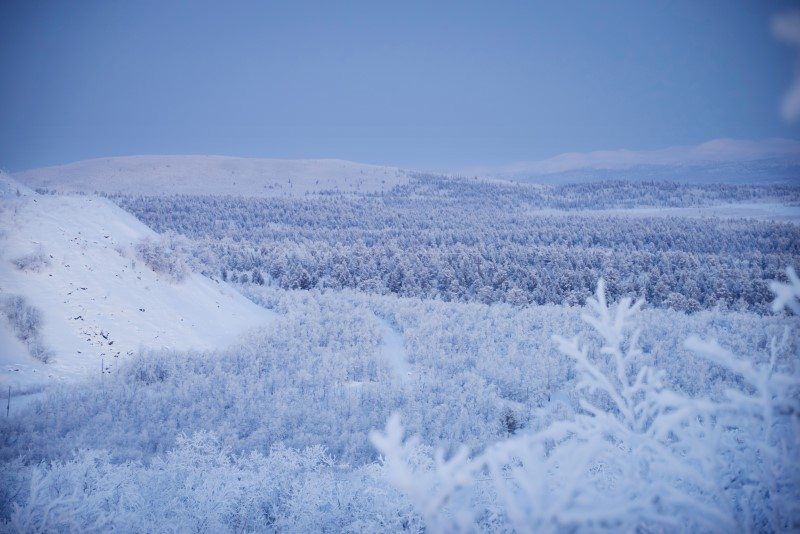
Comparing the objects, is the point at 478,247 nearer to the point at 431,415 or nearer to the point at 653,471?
the point at 431,415

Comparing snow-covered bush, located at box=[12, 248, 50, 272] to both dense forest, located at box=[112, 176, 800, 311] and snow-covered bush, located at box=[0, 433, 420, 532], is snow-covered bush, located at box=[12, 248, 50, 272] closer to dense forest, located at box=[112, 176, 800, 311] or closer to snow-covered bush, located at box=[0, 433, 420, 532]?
dense forest, located at box=[112, 176, 800, 311]

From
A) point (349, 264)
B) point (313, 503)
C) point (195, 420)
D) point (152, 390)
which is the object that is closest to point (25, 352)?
point (152, 390)

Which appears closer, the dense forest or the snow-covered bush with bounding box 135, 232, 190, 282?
the snow-covered bush with bounding box 135, 232, 190, 282

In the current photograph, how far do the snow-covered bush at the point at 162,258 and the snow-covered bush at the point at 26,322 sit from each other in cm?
378

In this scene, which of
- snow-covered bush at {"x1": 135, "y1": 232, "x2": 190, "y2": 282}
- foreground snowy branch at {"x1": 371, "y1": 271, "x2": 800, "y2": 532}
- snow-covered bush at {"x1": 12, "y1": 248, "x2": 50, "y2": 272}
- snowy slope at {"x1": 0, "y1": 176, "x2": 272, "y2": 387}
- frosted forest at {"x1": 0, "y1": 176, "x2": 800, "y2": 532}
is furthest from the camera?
snow-covered bush at {"x1": 135, "y1": 232, "x2": 190, "y2": 282}

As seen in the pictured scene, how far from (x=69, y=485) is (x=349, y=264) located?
22804mm

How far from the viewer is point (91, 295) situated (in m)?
10.2

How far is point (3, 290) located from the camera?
891cm

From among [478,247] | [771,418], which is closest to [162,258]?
[771,418]

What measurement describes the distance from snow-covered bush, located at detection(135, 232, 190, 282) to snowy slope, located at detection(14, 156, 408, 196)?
59321mm

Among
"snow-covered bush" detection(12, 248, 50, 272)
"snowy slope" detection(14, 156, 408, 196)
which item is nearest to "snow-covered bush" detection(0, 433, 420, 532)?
"snow-covered bush" detection(12, 248, 50, 272)

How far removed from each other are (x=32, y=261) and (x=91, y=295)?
1.43 metres

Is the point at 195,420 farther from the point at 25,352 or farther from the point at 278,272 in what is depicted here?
the point at 278,272

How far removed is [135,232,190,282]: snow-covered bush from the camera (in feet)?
41.3
